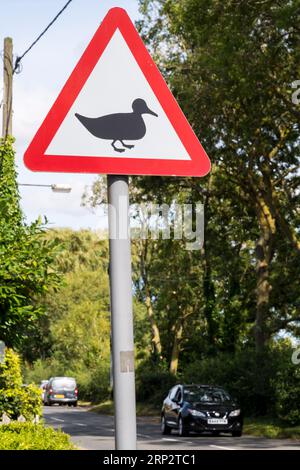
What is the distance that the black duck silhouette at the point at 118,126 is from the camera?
388 centimetres

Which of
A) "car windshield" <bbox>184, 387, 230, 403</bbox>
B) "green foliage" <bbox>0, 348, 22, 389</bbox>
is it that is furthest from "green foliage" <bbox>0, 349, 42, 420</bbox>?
"car windshield" <bbox>184, 387, 230, 403</bbox>

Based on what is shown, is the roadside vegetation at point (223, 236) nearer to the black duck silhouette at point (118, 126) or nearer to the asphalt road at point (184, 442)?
the asphalt road at point (184, 442)

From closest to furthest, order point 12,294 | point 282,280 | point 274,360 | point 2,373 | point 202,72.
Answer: point 12,294 < point 2,373 < point 202,72 < point 274,360 < point 282,280

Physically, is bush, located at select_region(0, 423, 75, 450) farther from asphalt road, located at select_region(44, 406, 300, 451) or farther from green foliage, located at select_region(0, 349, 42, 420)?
asphalt road, located at select_region(44, 406, 300, 451)

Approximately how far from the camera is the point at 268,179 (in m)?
34.7

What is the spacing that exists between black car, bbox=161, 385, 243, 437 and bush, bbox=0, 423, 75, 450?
56.4 feet

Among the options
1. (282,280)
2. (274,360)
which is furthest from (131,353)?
(282,280)

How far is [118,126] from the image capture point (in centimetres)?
388

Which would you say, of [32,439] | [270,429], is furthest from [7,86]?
[270,429]

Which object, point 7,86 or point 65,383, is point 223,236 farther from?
point 65,383

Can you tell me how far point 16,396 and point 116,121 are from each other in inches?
448

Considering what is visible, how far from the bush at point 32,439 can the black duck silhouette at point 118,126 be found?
5086mm

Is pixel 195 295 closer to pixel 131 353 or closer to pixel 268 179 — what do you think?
pixel 268 179

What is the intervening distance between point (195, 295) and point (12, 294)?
44399mm
